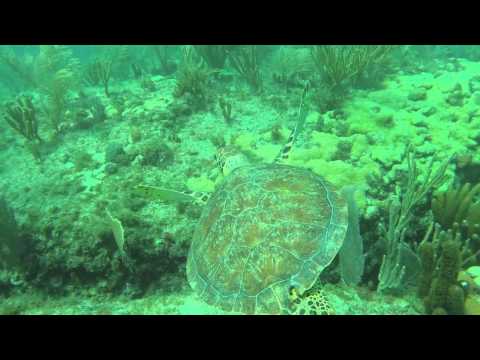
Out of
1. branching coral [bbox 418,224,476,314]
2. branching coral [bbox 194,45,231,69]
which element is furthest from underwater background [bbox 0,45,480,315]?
branching coral [bbox 194,45,231,69]

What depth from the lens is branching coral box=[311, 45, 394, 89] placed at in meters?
6.36

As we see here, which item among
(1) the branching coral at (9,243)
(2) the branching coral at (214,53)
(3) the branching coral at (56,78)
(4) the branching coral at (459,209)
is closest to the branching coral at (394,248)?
(4) the branching coral at (459,209)

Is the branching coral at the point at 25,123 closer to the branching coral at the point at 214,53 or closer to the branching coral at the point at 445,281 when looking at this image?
the branching coral at the point at 214,53

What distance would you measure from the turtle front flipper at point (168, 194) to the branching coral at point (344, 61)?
4.05m

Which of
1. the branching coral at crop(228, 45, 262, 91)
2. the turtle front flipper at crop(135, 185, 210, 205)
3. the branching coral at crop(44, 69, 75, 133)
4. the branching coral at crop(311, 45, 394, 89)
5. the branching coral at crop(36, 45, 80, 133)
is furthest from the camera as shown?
the branching coral at crop(228, 45, 262, 91)

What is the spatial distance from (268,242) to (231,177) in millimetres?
999

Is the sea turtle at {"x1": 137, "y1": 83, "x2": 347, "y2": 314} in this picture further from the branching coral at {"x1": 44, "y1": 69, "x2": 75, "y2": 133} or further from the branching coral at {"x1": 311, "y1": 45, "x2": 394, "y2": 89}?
the branching coral at {"x1": 44, "y1": 69, "x2": 75, "y2": 133}

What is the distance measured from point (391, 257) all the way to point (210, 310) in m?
1.94

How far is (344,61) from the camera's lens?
→ 637 cm

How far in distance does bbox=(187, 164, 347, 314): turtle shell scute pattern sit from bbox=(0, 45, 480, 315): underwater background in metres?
0.04
